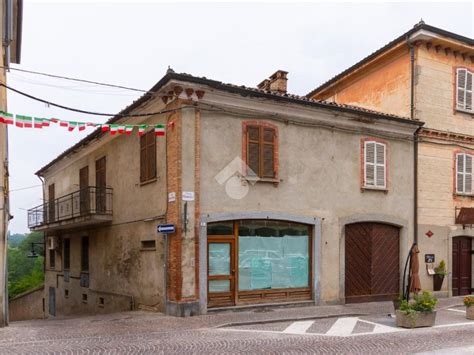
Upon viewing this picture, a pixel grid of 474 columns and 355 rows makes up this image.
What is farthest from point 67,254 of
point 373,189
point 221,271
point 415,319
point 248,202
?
point 415,319

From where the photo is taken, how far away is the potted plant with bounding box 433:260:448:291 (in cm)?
1722

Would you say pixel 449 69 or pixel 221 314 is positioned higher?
pixel 449 69

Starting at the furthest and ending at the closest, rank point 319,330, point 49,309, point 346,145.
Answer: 1. point 49,309
2. point 346,145
3. point 319,330

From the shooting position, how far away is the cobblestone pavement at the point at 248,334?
30.7 feet

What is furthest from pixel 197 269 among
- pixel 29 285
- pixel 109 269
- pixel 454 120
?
pixel 29 285

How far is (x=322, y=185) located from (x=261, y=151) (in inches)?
95.7

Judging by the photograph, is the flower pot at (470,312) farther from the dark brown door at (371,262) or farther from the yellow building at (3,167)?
the yellow building at (3,167)

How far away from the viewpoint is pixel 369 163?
52.9 ft

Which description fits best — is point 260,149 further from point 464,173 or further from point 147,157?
point 464,173

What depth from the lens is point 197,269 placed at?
1288 centimetres

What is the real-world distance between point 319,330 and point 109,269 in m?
8.87

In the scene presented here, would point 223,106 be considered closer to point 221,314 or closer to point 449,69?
point 221,314

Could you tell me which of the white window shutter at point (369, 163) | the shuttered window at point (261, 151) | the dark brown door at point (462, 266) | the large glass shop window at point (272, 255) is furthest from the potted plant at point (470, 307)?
the shuttered window at point (261, 151)

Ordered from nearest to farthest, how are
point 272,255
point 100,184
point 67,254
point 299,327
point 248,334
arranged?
point 248,334, point 299,327, point 272,255, point 100,184, point 67,254
